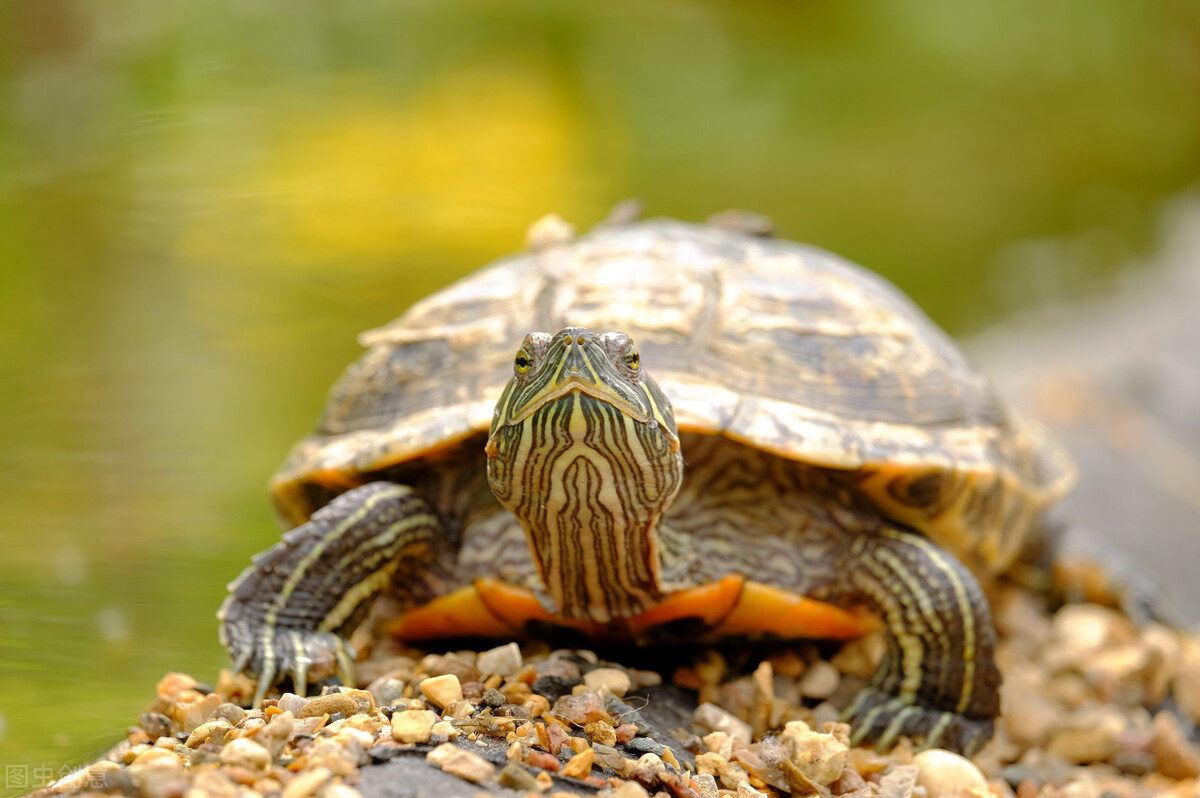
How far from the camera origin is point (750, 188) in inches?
406

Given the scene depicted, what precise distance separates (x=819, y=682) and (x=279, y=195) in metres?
Result: 3.01

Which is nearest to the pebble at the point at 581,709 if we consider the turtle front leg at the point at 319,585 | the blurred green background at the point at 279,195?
the turtle front leg at the point at 319,585

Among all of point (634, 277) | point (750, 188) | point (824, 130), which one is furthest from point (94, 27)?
point (824, 130)

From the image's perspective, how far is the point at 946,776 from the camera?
1.90m

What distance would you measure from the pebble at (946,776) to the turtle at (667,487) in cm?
17

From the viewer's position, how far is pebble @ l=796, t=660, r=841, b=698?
2.26 meters

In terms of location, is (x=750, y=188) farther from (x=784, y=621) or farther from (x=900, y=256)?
(x=784, y=621)

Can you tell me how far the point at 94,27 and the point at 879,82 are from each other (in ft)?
32.2

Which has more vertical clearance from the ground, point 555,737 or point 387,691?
point 387,691

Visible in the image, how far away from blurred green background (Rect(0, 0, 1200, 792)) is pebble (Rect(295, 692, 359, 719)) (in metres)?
0.45

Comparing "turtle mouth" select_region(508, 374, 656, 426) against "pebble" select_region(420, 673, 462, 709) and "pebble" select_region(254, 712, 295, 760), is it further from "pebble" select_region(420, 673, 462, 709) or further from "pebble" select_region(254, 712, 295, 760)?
"pebble" select_region(254, 712, 295, 760)

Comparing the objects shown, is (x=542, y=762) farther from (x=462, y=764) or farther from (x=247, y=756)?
(x=247, y=756)

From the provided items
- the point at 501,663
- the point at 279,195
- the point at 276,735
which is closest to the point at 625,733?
the point at 501,663

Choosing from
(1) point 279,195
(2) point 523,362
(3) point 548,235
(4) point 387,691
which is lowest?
(4) point 387,691
